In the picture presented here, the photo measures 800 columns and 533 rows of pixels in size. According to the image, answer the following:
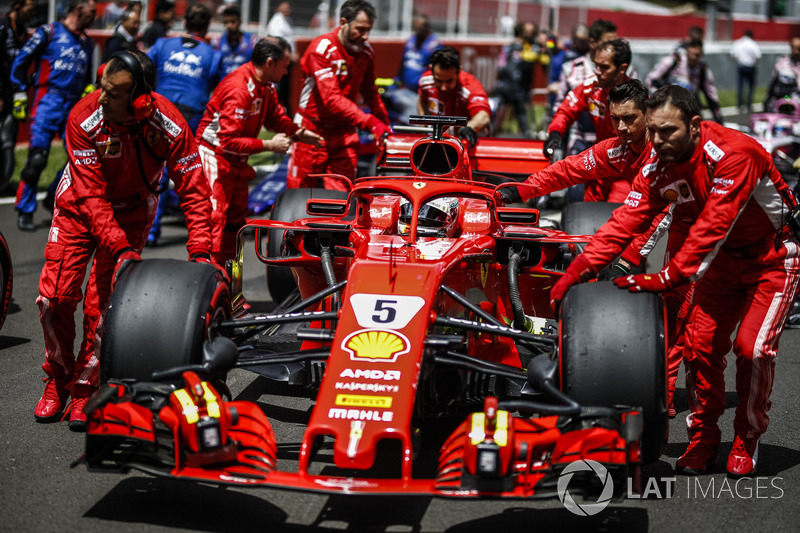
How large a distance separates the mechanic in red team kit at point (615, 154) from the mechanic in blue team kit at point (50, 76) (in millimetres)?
5853

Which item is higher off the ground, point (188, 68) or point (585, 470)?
point (188, 68)

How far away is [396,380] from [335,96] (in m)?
4.87

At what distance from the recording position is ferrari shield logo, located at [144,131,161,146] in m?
5.58

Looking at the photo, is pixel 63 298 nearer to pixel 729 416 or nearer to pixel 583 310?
pixel 583 310

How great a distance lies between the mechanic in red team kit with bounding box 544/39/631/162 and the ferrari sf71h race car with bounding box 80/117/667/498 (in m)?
2.52

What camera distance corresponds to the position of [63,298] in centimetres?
555

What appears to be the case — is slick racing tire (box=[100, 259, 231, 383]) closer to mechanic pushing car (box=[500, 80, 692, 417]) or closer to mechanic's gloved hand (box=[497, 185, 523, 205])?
mechanic pushing car (box=[500, 80, 692, 417])

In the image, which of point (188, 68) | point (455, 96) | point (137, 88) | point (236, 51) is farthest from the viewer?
point (236, 51)

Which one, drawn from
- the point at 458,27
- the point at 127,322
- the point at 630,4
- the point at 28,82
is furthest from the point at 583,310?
the point at 630,4

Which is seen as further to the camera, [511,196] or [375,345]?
[511,196]

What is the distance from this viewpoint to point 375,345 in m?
4.60

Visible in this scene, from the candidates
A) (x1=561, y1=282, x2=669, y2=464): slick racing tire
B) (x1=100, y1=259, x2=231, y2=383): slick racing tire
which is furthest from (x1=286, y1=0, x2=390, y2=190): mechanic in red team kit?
(x1=561, y1=282, x2=669, y2=464): slick racing tire

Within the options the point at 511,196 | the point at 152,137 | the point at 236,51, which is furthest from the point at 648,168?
the point at 236,51

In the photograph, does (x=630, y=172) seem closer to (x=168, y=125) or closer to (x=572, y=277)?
(x=572, y=277)
